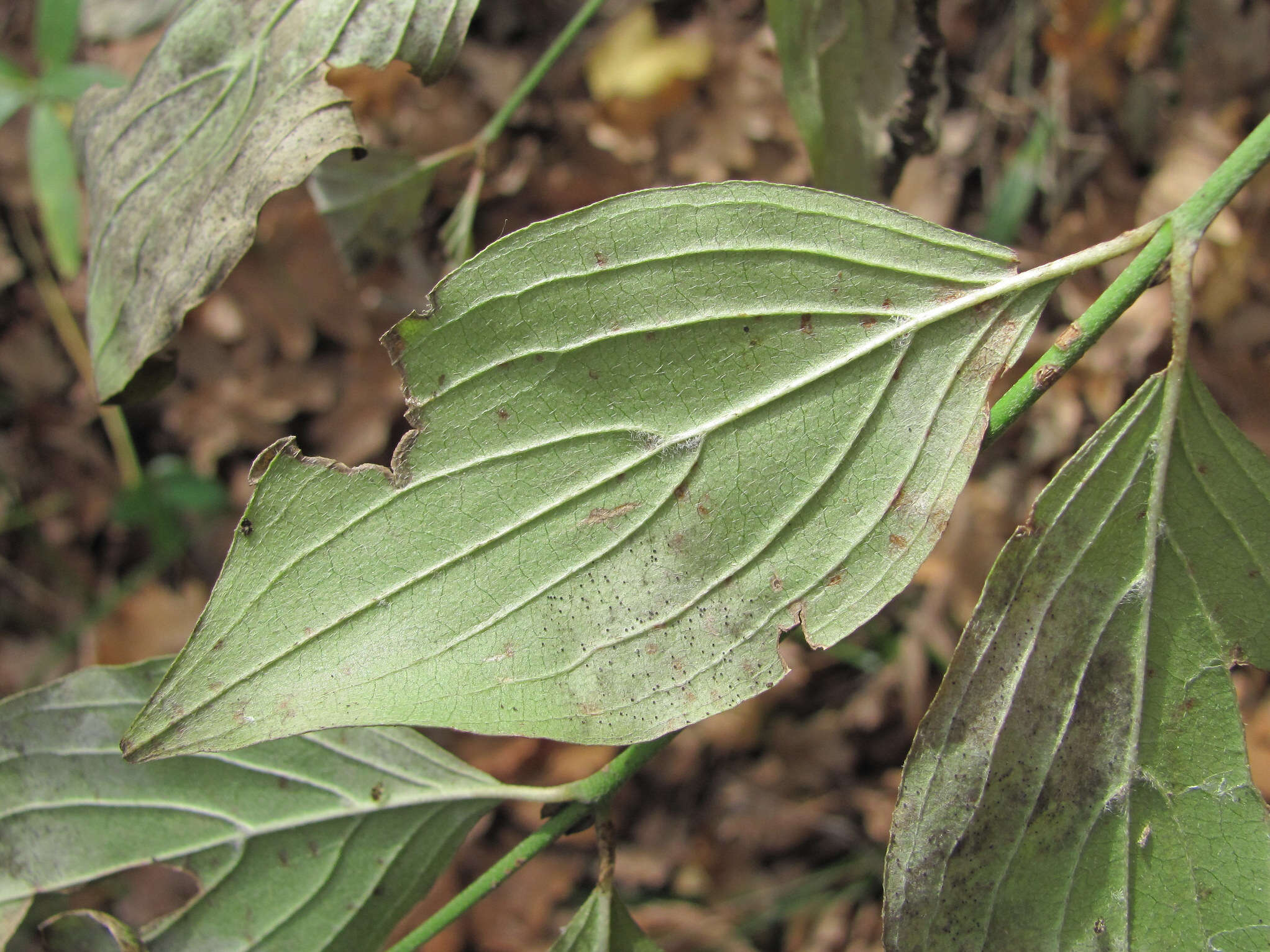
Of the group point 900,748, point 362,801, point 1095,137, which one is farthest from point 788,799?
point 1095,137

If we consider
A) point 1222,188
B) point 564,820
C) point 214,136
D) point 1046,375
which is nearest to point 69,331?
point 214,136

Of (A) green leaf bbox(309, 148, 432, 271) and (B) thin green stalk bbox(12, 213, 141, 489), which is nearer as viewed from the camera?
(A) green leaf bbox(309, 148, 432, 271)

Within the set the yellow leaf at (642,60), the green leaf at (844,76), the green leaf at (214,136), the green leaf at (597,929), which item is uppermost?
the green leaf at (214,136)

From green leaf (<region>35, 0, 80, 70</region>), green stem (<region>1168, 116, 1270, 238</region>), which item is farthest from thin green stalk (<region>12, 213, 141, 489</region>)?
green stem (<region>1168, 116, 1270, 238</region>)

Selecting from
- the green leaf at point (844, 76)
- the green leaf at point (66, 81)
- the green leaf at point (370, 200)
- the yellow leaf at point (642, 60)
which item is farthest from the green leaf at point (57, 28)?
the green leaf at point (844, 76)

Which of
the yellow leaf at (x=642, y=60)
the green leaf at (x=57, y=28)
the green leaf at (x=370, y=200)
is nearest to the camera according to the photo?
the green leaf at (x=370, y=200)

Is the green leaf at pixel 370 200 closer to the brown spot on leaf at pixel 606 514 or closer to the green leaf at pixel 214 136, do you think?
the green leaf at pixel 214 136

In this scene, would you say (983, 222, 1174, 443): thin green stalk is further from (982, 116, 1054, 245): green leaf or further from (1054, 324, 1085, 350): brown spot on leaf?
(982, 116, 1054, 245): green leaf
